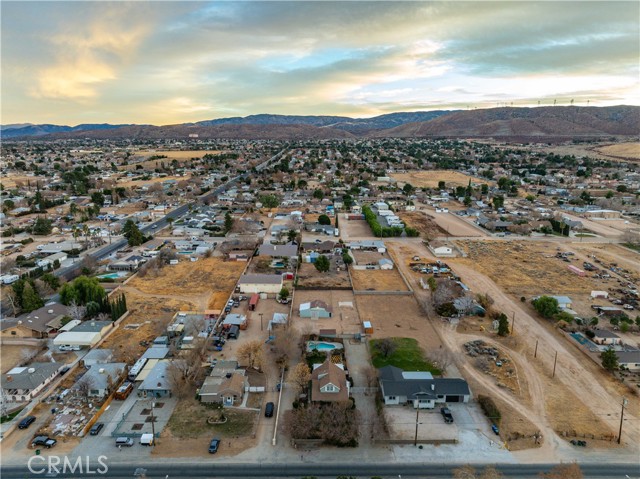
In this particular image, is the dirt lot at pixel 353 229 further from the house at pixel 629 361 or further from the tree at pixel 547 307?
the house at pixel 629 361

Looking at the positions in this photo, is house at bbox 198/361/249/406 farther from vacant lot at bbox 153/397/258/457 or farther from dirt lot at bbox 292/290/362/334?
dirt lot at bbox 292/290/362/334

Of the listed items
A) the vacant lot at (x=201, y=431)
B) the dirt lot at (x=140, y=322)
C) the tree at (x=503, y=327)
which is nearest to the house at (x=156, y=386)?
the vacant lot at (x=201, y=431)

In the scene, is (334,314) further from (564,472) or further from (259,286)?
(564,472)

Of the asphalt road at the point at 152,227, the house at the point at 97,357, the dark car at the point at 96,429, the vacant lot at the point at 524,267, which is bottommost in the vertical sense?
the vacant lot at the point at 524,267

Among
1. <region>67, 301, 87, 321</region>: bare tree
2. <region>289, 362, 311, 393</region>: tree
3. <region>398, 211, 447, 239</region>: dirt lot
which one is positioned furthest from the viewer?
<region>398, 211, 447, 239</region>: dirt lot

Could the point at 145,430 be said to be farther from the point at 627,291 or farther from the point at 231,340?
the point at 627,291

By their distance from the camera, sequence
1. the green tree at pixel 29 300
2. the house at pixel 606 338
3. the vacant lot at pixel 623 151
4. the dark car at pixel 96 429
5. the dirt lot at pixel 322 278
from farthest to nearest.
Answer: the vacant lot at pixel 623 151 < the dirt lot at pixel 322 278 < the green tree at pixel 29 300 < the house at pixel 606 338 < the dark car at pixel 96 429

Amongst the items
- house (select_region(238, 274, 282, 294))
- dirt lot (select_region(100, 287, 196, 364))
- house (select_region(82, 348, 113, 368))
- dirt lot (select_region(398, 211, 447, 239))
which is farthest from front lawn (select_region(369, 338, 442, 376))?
dirt lot (select_region(398, 211, 447, 239))

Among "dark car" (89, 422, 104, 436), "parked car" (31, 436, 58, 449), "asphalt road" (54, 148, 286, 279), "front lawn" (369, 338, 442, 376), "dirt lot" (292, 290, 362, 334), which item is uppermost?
"asphalt road" (54, 148, 286, 279)
